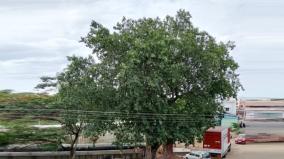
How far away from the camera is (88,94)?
3706 centimetres

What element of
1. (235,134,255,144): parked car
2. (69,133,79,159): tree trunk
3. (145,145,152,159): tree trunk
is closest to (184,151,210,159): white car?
(145,145,152,159): tree trunk

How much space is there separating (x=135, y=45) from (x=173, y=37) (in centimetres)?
323

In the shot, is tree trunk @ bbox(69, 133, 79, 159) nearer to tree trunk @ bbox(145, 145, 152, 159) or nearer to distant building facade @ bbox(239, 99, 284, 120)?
tree trunk @ bbox(145, 145, 152, 159)

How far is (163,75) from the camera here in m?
36.8

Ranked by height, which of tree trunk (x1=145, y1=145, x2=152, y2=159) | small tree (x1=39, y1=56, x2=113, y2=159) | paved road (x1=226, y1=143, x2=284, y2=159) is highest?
small tree (x1=39, y1=56, x2=113, y2=159)

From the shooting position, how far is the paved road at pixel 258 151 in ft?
173

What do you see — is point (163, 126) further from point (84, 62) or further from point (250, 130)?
point (250, 130)

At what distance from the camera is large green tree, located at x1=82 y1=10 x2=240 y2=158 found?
36.3m

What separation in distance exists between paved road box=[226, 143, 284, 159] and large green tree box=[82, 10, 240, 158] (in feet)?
47.1

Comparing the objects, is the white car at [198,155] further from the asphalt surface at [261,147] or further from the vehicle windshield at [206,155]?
the asphalt surface at [261,147]

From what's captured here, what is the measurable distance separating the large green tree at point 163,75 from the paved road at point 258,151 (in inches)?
565

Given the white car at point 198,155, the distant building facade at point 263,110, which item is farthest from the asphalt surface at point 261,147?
the white car at point 198,155

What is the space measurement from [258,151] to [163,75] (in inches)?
977

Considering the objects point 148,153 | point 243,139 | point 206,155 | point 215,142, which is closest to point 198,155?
point 206,155
